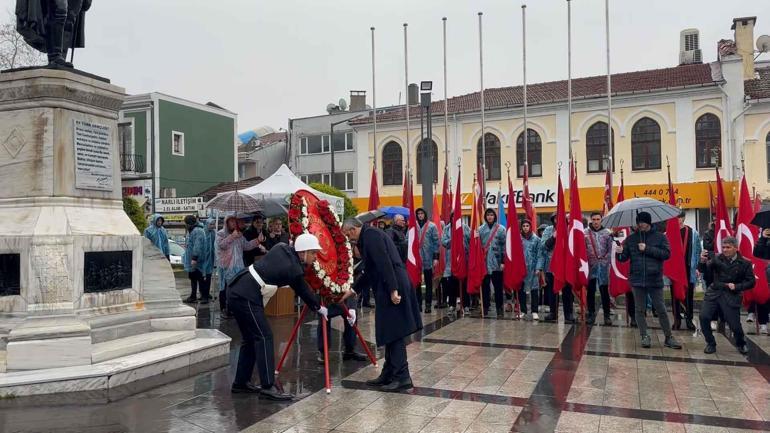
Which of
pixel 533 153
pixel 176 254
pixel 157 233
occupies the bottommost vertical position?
pixel 176 254

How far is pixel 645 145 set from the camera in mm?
29625

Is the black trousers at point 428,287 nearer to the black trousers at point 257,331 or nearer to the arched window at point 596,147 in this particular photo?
the black trousers at point 257,331

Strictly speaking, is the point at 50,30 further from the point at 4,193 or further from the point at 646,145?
the point at 646,145

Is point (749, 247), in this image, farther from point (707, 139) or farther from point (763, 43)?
point (763, 43)

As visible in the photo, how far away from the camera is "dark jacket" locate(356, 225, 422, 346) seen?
639cm

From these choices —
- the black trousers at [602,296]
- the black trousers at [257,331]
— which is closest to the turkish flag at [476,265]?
the black trousers at [602,296]

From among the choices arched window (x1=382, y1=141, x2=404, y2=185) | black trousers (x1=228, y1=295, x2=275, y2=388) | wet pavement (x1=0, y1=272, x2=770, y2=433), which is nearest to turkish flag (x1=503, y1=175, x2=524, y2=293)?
wet pavement (x1=0, y1=272, x2=770, y2=433)

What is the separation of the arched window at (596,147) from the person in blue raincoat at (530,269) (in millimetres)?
20356

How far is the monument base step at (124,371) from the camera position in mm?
5836

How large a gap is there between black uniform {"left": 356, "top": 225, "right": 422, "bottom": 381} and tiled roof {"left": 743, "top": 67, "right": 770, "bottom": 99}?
26.2 meters

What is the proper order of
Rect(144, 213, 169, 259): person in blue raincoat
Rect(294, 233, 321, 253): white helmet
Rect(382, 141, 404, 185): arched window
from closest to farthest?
Rect(294, 233, 321, 253): white helmet < Rect(144, 213, 169, 259): person in blue raincoat < Rect(382, 141, 404, 185): arched window

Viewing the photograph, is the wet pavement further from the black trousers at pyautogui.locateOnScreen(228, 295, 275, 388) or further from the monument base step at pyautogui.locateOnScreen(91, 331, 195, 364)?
the monument base step at pyautogui.locateOnScreen(91, 331, 195, 364)

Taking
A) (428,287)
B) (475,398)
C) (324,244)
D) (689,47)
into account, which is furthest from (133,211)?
(689,47)

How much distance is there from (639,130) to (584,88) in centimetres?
358
